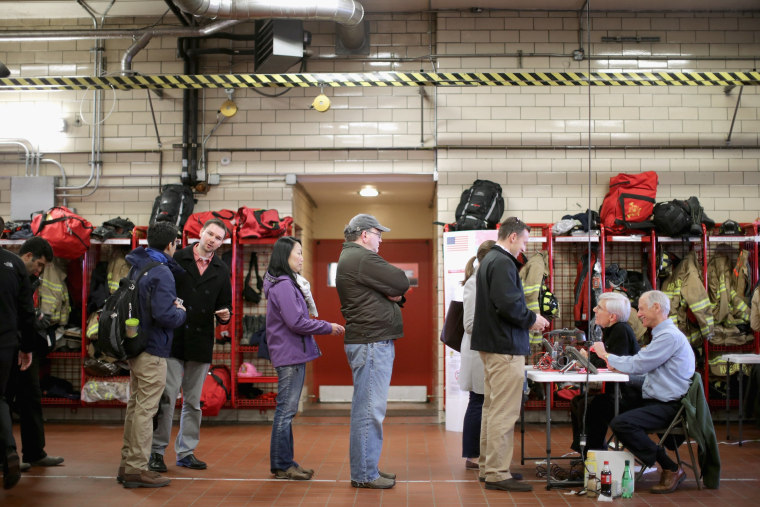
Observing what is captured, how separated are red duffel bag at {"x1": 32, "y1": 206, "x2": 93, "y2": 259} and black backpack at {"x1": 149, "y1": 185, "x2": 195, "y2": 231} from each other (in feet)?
2.31

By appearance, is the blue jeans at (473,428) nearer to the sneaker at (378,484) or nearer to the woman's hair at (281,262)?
the sneaker at (378,484)

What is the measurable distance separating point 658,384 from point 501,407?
1128 mm

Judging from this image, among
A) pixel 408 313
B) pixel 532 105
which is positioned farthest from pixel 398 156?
pixel 408 313

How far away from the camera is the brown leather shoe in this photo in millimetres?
5078

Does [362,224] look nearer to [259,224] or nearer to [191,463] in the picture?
[191,463]

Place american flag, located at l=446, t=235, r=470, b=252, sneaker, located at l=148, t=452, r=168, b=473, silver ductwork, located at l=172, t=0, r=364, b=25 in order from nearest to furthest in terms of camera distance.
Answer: sneaker, located at l=148, t=452, r=168, b=473
silver ductwork, located at l=172, t=0, r=364, b=25
american flag, located at l=446, t=235, r=470, b=252

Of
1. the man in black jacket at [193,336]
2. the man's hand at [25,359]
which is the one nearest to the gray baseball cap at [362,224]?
the man in black jacket at [193,336]

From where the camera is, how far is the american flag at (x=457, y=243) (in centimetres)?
754

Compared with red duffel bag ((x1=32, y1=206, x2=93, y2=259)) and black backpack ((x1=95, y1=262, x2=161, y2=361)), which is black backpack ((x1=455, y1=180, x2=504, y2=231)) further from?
red duffel bag ((x1=32, y1=206, x2=93, y2=259))

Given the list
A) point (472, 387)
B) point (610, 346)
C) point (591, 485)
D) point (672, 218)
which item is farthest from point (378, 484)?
point (672, 218)

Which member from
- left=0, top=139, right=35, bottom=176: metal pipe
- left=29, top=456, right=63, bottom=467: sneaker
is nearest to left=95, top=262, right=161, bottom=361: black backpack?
left=29, top=456, right=63, bottom=467: sneaker

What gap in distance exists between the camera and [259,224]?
7914 mm

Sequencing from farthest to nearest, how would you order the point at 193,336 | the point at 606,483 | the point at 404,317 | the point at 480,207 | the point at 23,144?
the point at 404,317
the point at 23,144
the point at 480,207
the point at 193,336
the point at 606,483

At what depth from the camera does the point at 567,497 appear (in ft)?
16.3
